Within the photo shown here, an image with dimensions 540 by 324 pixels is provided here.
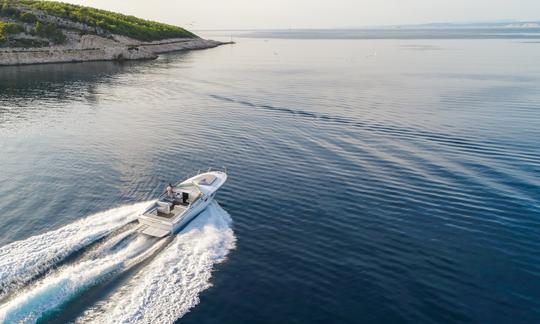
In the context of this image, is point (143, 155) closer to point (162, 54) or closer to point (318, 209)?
point (318, 209)

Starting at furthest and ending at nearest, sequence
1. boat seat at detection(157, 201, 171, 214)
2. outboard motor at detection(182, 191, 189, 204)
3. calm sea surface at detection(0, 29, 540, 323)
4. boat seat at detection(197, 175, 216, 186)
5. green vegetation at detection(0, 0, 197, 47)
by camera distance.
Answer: green vegetation at detection(0, 0, 197, 47) < boat seat at detection(197, 175, 216, 186) < outboard motor at detection(182, 191, 189, 204) < boat seat at detection(157, 201, 171, 214) < calm sea surface at detection(0, 29, 540, 323)

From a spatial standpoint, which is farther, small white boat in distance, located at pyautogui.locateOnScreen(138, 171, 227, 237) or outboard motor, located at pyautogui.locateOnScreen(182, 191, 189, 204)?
outboard motor, located at pyautogui.locateOnScreen(182, 191, 189, 204)

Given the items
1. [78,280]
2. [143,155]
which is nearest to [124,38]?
[143,155]

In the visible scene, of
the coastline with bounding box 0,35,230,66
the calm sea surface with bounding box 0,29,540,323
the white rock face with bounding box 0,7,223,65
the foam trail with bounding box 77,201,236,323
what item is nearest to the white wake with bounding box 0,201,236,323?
the foam trail with bounding box 77,201,236,323

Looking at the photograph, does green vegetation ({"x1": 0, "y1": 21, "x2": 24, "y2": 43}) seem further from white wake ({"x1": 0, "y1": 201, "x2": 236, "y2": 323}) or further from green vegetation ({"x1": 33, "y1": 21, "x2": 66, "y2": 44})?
white wake ({"x1": 0, "y1": 201, "x2": 236, "y2": 323})

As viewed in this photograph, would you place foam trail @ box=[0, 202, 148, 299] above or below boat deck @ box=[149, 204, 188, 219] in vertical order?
below

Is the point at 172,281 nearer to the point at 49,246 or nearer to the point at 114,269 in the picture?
the point at 114,269

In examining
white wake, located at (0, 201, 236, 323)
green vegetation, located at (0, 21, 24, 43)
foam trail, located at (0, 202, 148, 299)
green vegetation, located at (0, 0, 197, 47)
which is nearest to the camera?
white wake, located at (0, 201, 236, 323)

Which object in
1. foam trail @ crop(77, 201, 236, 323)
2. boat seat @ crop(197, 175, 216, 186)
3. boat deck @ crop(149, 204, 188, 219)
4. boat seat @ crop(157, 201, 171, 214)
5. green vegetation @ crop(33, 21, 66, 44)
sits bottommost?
foam trail @ crop(77, 201, 236, 323)
